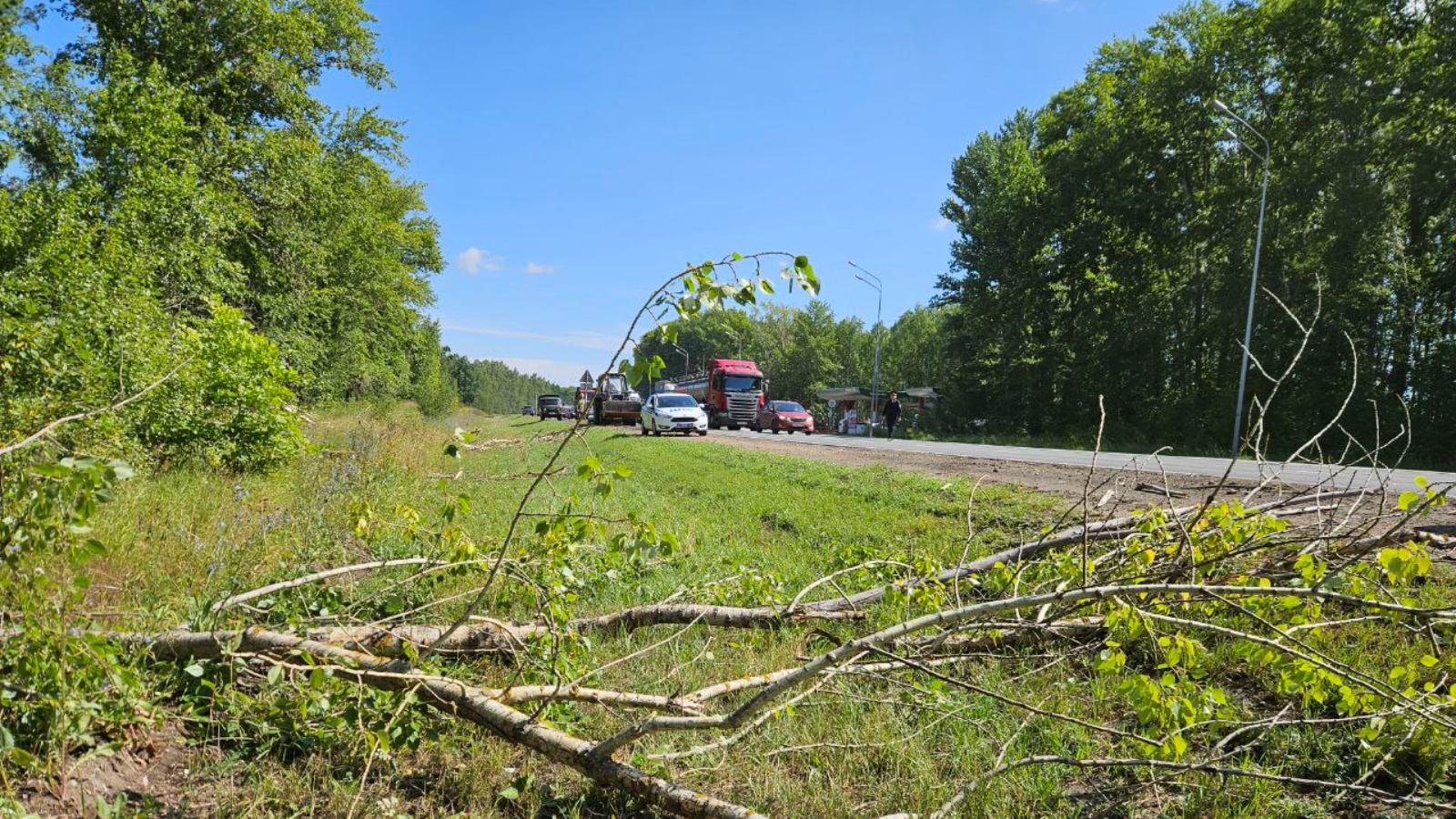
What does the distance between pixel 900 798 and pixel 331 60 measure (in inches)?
1157

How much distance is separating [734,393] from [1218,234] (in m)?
22.4

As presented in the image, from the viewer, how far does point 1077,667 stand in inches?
140

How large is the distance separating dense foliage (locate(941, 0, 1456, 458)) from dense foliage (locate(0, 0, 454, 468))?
21.7m

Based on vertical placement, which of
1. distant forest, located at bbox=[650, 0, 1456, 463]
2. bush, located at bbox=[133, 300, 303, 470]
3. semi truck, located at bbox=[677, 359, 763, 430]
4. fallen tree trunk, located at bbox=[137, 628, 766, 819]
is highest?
distant forest, located at bbox=[650, 0, 1456, 463]

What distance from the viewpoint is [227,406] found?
875cm

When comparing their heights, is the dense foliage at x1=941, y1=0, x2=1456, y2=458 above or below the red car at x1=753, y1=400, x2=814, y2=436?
above

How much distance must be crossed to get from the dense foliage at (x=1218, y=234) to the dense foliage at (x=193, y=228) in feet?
71.4

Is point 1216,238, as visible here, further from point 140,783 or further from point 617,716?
point 140,783

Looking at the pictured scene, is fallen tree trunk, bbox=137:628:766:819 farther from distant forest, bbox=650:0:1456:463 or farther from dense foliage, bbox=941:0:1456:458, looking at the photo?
dense foliage, bbox=941:0:1456:458

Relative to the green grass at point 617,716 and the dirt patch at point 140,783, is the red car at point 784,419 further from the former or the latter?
the dirt patch at point 140,783

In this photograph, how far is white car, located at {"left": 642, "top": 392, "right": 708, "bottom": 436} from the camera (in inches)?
1048

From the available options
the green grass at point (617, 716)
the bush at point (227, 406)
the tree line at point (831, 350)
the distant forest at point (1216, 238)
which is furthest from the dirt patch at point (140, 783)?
the tree line at point (831, 350)

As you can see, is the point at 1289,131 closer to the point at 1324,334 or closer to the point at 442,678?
the point at 1324,334

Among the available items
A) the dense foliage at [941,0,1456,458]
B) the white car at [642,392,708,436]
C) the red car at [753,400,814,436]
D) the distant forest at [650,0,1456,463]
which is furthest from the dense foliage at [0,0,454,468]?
the dense foliage at [941,0,1456,458]
